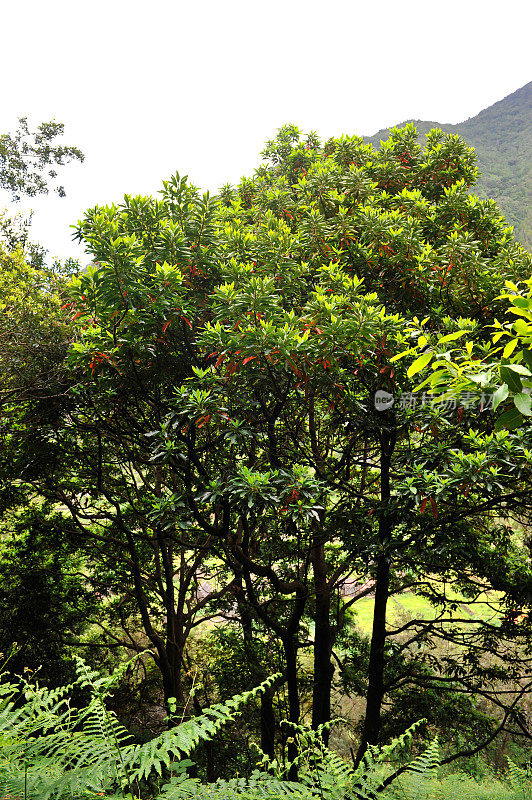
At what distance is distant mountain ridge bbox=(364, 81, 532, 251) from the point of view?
45312 mm

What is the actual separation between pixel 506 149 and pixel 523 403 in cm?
7215

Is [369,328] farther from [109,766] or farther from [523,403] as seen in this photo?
[109,766]

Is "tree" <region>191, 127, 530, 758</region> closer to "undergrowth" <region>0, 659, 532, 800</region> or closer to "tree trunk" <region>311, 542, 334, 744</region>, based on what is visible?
"tree trunk" <region>311, 542, 334, 744</region>

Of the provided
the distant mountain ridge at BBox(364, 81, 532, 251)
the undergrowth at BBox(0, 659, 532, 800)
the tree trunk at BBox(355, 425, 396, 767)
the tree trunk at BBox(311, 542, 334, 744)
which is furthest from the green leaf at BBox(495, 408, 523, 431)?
the distant mountain ridge at BBox(364, 81, 532, 251)

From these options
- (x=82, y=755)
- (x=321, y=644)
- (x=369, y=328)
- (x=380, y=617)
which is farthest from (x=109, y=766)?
(x=321, y=644)

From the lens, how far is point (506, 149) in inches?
2308

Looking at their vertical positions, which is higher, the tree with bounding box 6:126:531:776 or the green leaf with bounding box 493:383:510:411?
the tree with bounding box 6:126:531:776

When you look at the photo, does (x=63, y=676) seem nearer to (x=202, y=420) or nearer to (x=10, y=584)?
(x=10, y=584)

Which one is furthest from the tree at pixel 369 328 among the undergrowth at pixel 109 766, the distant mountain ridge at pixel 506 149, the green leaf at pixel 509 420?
the distant mountain ridge at pixel 506 149

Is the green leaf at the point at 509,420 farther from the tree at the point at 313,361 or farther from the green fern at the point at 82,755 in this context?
the tree at the point at 313,361

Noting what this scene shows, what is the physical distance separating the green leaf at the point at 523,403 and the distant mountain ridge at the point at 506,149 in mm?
44045

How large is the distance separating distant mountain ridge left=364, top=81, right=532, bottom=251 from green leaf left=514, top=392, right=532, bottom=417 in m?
44.0

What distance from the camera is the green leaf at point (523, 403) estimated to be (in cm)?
132

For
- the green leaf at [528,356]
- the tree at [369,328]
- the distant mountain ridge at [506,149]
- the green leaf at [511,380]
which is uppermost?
the distant mountain ridge at [506,149]
